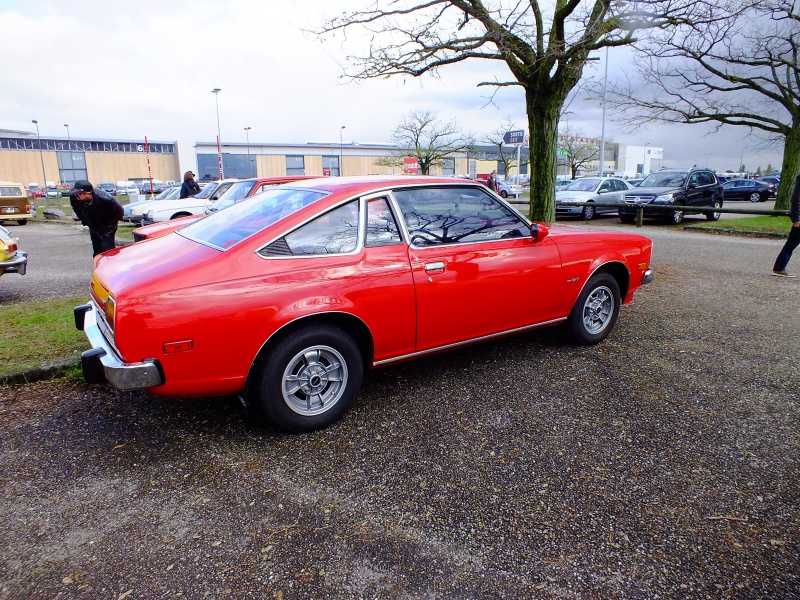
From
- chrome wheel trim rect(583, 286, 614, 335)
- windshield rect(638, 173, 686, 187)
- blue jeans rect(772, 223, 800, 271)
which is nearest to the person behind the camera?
chrome wheel trim rect(583, 286, 614, 335)

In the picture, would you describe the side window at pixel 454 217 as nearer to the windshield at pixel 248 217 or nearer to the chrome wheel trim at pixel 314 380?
the windshield at pixel 248 217

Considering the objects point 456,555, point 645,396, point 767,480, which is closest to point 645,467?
point 767,480

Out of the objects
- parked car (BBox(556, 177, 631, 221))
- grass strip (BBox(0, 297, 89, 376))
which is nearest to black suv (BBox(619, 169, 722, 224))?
parked car (BBox(556, 177, 631, 221))

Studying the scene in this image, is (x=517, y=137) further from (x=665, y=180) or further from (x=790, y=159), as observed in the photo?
(x=790, y=159)

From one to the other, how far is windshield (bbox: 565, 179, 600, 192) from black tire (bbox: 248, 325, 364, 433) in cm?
1824

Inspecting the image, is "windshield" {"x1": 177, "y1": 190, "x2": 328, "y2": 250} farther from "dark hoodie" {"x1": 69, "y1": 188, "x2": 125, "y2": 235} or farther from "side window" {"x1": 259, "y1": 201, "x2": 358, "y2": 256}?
"dark hoodie" {"x1": 69, "y1": 188, "x2": 125, "y2": 235}

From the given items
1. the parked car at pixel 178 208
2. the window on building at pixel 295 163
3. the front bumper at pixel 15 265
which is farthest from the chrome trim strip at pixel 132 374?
the window on building at pixel 295 163

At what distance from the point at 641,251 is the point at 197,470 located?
14.3 feet

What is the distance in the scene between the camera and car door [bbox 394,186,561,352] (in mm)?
3738

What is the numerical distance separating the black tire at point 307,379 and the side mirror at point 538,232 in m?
1.86

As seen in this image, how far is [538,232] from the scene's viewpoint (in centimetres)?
431

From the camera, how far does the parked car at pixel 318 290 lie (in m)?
2.91

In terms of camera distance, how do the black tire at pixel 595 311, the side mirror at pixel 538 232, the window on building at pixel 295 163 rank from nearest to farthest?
the side mirror at pixel 538 232, the black tire at pixel 595 311, the window on building at pixel 295 163

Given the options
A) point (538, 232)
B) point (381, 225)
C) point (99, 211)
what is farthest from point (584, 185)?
point (381, 225)
